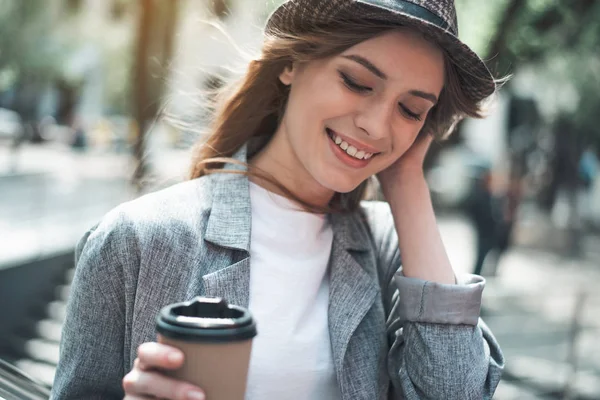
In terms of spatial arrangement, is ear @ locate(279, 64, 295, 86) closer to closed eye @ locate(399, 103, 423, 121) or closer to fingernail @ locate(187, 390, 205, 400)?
closed eye @ locate(399, 103, 423, 121)

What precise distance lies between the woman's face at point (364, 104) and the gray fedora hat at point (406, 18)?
6 centimetres

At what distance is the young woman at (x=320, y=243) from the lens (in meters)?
1.57

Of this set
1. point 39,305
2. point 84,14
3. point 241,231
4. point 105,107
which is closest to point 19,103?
point 84,14

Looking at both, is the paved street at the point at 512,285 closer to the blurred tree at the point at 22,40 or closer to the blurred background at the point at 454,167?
the blurred background at the point at 454,167

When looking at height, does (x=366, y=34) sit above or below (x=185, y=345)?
above

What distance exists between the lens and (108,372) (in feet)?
5.11

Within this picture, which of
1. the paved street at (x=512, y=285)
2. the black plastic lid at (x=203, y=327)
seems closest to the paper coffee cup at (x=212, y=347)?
the black plastic lid at (x=203, y=327)

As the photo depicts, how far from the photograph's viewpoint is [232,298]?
5.41ft

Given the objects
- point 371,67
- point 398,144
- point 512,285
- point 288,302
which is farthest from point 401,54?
point 512,285

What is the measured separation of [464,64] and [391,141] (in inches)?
11.0

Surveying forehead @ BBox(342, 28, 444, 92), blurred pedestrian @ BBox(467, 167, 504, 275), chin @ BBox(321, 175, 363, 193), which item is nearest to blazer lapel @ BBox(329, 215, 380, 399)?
chin @ BBox(321, 175, 363, 193)

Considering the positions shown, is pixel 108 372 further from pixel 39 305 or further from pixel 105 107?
pixel 105 107

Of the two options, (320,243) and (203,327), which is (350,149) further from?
(203,327)

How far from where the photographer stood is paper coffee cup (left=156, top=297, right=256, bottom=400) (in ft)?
3.08
